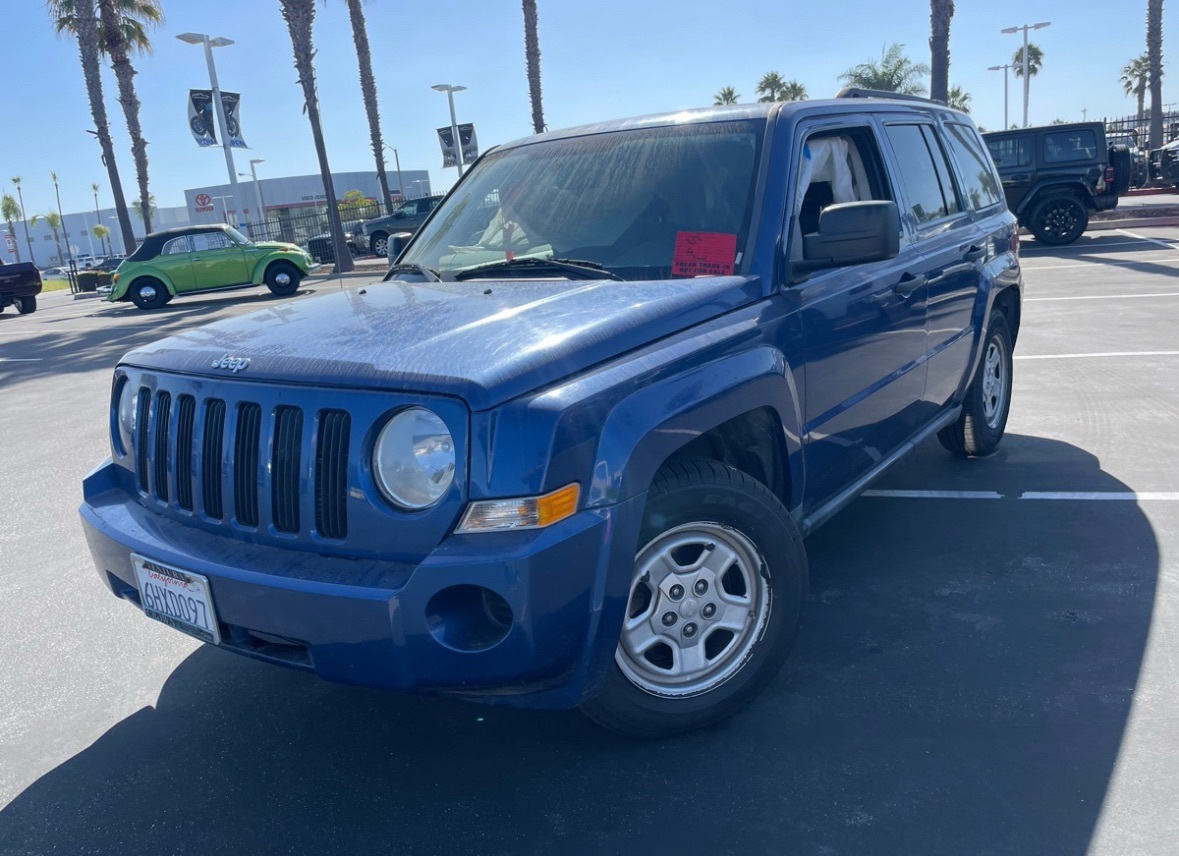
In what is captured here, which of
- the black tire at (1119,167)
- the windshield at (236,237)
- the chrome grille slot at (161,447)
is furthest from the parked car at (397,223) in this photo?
the chrome grille slot at (161,447)

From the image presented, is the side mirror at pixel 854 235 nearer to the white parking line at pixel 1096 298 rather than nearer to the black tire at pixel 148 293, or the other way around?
the white parking line at pixel 1096 298

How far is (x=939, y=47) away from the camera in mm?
20781

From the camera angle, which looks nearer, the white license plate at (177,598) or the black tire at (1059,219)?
the white license plate at (177,598)

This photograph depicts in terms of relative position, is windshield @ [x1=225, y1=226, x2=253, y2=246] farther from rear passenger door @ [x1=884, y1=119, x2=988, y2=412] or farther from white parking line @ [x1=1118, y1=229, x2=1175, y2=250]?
rear passenger door @ [x1=884, y1=119, x2=988, y2=412]

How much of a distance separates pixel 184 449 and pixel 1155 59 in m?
36.8

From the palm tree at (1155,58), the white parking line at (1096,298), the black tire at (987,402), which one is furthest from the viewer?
the palm tree at (1155,58)

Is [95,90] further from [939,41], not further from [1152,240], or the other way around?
[1152,240]

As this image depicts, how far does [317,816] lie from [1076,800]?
200cm

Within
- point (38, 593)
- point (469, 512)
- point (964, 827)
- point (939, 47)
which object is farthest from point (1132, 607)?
point (939, 47)

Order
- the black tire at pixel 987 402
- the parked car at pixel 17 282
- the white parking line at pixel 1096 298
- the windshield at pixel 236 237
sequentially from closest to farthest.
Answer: the black tire at pixel 987 402, the white parking line at pixel 1096 298, the windshield at pixel 236 237, the parked car at pixel 17 282

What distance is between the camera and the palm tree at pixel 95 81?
28.5m

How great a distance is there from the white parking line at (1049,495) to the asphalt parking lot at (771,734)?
3 centimetres

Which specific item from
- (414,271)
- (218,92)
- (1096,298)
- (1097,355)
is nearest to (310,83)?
(218,92)

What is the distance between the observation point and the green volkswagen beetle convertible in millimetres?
20469
